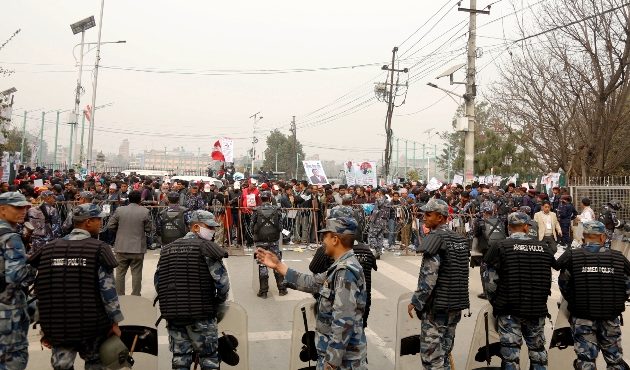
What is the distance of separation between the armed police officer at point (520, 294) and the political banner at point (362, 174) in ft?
53.7

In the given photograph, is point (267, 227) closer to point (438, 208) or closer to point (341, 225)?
point (438, 208)

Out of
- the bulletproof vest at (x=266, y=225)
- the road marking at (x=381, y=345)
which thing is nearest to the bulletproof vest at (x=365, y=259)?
the road marking at (x=381, y=345)

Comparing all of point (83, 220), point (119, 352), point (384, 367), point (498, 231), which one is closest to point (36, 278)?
point (83, 220)

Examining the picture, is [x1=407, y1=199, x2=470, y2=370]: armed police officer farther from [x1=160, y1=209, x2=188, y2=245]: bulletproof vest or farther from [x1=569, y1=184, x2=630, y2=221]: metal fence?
[x1=569, y1=184, x2=630, y2=221]: metal fence

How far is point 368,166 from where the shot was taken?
21531 mm

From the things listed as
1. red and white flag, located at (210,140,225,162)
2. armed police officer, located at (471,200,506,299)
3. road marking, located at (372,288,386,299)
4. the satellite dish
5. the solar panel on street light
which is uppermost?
the solar panel on street light

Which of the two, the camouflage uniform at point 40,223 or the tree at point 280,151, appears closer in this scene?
the camouflage uniform at point 40,223

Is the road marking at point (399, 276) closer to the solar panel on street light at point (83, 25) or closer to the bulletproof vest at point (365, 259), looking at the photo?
the bulletproof vest at point (365, 259)

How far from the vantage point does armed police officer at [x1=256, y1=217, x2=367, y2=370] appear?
10.9ft

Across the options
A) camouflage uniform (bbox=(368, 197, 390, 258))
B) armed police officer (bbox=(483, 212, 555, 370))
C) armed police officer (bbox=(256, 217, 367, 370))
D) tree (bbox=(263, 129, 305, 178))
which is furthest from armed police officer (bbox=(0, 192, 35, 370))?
tree (bbox=(263, 129, 305, 178))

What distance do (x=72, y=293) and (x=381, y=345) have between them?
13.1 ft

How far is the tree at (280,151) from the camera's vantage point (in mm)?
78438

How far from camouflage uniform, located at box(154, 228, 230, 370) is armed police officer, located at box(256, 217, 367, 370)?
111cm

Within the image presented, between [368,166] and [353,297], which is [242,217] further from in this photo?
[353,297]
